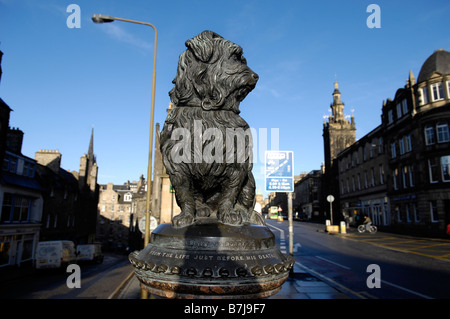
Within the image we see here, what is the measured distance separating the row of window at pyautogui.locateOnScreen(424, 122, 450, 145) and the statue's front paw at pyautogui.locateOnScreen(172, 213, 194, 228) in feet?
95.7

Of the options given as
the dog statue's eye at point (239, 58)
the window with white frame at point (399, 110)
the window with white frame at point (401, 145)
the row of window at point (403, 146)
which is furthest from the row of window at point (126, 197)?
the dog statue's eye at point (239, 58)

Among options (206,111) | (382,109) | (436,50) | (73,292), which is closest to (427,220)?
(382,109)

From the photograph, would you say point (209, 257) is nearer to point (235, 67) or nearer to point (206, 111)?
point (206, 111)

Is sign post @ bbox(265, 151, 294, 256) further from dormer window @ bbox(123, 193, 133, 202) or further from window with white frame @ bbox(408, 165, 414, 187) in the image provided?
dormer window @ bbox(123, 193, 133, 202)

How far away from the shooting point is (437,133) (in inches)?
993

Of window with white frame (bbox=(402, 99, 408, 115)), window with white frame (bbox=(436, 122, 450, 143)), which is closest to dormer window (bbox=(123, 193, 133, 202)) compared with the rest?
window with white frame (bbox=(402, 99, 408, 115))

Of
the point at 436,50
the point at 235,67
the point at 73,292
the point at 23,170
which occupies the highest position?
the point at 436,50

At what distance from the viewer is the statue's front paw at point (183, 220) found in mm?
2893

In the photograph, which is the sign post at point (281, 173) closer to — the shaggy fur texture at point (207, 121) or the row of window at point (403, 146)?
the shaggy fur texture at point (207, 121)

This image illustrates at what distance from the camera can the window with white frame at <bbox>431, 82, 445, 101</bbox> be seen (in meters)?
25.6

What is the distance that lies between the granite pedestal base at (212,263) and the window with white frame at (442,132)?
28.7 meters

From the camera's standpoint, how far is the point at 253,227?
2.88 meters

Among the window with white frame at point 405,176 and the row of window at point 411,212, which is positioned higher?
the window with white frame at point 405,176

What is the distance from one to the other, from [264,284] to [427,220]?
95.6 ft
